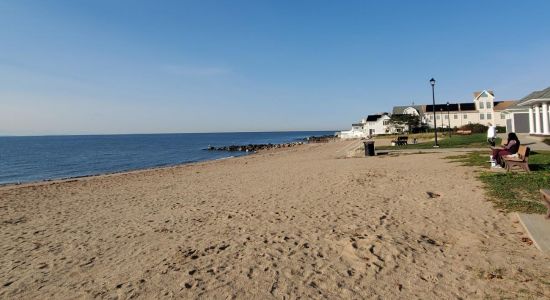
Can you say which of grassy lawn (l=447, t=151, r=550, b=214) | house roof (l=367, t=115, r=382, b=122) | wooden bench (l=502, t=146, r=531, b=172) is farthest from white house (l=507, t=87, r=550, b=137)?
house roof (l=367, t=115, r=382, b=122)

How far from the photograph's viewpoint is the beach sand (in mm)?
4605

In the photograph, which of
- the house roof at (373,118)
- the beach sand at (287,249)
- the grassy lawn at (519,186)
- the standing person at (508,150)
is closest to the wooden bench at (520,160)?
the grassy lawn at (519,186)

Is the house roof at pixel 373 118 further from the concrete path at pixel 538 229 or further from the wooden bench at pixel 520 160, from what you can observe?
the concrete path at pixel 538 229

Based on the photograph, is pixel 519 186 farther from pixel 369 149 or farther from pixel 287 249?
pixel 369 149

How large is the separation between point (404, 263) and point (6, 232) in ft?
31.2

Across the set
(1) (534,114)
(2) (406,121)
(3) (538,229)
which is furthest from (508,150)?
(2) (406,121)

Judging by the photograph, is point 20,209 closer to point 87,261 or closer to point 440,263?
point 87,261

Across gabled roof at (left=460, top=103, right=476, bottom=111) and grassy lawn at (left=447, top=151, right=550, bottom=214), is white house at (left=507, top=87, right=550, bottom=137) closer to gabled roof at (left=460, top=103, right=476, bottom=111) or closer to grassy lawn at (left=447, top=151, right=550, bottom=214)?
grassy lawn at (left=447, top=151, right=550, bottom=214)

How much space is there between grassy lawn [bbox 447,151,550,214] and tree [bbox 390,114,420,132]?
2319 inches

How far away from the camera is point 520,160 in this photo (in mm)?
11703

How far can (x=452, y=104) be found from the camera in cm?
7856

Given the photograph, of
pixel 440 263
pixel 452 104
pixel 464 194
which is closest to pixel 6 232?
pixel 440 263

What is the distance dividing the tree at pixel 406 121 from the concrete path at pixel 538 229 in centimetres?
6665

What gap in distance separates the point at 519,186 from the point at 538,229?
13.4 ft
